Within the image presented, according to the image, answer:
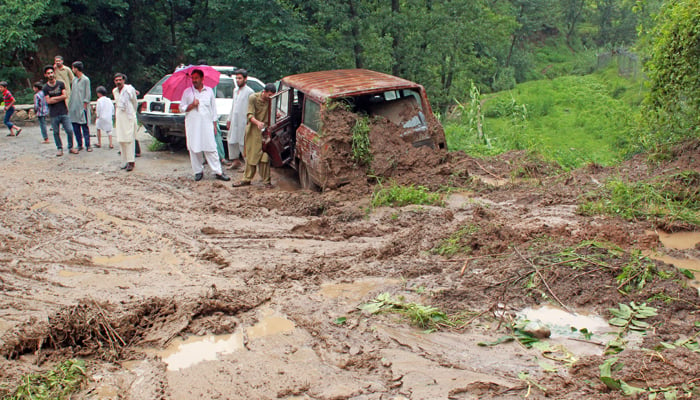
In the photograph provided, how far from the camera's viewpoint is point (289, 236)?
23.4ft

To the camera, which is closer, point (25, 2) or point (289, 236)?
point (289, 236)

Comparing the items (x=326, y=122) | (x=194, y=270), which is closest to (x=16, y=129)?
(x=326, y=122)

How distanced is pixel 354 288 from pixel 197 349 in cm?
154

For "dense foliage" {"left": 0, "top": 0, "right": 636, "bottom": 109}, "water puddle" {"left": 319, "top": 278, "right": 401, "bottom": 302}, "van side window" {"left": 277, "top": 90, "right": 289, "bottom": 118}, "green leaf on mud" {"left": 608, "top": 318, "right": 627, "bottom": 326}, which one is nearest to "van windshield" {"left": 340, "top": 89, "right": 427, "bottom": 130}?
"van side window" {"left": 277, "top": 90, "right": 289, "bottom": 118}

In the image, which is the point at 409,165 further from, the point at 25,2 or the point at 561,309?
the point at 25,2

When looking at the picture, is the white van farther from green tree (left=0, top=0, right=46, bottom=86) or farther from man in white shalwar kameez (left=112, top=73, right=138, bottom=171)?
green tree (left=0, top=0, right=46, bottom=86)

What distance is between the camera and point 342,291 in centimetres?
550

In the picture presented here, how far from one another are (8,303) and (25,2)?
601 inches

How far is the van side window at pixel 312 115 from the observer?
8.49m

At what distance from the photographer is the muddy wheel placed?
9000 mm

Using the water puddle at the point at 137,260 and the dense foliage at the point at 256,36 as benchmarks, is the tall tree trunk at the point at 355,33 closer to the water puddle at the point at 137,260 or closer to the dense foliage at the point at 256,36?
the dense foliage at the point at 256,36

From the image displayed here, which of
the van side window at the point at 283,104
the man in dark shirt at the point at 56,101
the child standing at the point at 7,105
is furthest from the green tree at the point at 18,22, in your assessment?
the van side window at the point at 283,104

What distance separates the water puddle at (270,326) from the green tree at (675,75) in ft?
20.7

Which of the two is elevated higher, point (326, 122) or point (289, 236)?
point (326, 122)
